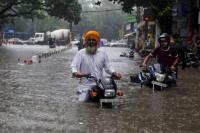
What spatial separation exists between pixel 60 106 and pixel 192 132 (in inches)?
138

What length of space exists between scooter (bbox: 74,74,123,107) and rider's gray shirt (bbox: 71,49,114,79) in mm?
239

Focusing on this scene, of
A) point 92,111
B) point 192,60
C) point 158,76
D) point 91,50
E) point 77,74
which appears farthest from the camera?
point 192,60

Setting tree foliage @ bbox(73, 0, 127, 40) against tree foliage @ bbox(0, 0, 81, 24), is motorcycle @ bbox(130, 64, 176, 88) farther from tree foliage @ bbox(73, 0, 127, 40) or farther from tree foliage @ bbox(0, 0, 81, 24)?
tree foliage @ bbox(73, 0, 127, 40)

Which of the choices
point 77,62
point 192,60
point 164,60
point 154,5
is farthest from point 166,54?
point 154,5

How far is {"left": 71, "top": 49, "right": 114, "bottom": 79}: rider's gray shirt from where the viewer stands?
11.7 meters

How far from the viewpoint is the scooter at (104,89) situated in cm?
1127

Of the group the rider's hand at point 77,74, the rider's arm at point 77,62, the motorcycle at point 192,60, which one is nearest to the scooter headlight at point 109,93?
the rider's hand at point 77,74

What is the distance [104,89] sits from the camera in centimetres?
1130

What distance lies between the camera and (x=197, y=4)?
35.6m

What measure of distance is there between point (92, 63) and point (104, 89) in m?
0.72

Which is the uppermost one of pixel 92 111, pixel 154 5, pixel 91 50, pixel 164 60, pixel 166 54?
pixel 154 5

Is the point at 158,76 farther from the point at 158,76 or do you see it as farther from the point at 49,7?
the point at 49,7

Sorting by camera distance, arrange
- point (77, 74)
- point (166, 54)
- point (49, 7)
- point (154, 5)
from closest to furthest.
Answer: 1. point (77, 74)
2. point (166, 54)
3. point (154, 5)
4. point (49, 7)

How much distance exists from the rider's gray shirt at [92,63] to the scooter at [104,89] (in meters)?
0.24
